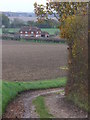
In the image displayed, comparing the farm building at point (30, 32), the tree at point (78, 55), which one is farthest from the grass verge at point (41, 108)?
the farm building at point (30, 32)

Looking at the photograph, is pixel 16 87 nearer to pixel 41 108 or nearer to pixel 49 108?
pixel 41 108

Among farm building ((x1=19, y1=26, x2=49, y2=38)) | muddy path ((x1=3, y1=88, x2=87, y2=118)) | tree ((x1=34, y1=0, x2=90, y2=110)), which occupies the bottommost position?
muddy path ((x1=3, y1=88, x2=87, y2=118))

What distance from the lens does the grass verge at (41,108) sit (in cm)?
941

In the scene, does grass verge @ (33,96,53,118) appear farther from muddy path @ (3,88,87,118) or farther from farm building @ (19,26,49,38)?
farm building @ (19,26,49,38)

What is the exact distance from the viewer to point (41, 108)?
1036 cm

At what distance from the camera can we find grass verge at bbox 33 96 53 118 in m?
9.41

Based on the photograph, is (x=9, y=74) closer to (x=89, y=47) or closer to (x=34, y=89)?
(x=34, y=89)

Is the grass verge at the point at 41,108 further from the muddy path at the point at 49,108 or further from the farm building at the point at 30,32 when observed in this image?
the farm building at the point at 30,32

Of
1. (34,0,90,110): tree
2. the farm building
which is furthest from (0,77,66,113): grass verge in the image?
the farm building

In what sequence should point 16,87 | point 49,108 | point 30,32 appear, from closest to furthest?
point 49,108
point 16,87
point 30,32

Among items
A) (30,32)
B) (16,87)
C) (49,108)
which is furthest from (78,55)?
(30,32)

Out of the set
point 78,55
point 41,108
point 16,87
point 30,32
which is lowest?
point 41,108

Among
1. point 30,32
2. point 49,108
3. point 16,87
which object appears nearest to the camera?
point 49,108

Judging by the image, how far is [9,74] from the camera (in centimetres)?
1942
